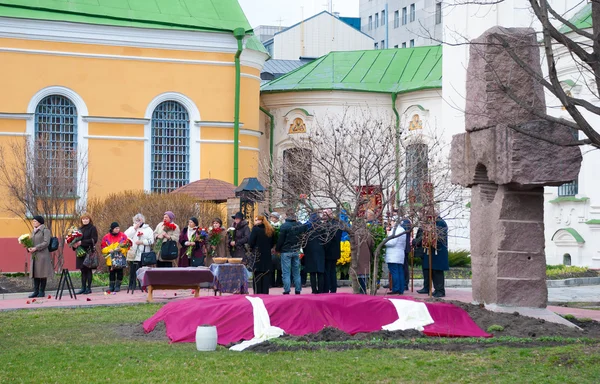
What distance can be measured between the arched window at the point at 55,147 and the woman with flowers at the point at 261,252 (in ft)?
36.3

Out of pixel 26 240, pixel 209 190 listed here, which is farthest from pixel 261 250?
pixel 209 190

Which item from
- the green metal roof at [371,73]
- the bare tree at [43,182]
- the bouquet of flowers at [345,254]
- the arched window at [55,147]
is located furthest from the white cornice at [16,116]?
the bouquet of flowers at [345,254]

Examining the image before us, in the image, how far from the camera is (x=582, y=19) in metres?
30.6

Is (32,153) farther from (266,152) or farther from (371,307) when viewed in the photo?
(371,307)

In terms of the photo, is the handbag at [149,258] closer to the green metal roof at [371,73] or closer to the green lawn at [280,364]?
the green lawn at [280,364]

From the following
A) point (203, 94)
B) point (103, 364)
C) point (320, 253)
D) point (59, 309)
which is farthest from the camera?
point (203, 94)

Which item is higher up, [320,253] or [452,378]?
[320,253]

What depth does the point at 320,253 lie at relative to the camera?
20.0m

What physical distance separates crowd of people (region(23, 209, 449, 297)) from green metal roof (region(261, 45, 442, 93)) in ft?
56.5

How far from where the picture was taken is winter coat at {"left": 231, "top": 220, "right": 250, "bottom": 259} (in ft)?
70.3

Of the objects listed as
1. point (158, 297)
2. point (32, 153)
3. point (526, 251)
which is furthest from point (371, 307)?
point (32, 153)

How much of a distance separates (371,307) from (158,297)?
289 inches

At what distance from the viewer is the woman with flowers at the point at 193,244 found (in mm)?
21547

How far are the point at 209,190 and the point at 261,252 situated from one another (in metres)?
9.23
